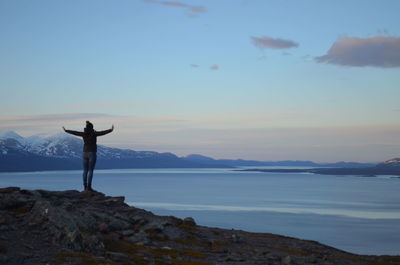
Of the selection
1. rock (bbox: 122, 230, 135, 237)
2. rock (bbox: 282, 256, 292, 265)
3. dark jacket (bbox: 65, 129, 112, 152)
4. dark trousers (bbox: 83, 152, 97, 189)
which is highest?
dark jacket (bbox: 65, 129, 112, 152)

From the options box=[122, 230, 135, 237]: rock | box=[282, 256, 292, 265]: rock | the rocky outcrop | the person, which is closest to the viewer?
the rocky outcrop

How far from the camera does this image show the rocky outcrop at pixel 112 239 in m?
21.8

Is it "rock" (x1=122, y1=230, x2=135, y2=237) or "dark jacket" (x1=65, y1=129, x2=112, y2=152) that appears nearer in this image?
"rock" (x1=122, y1=230, x2=135, y2=237)

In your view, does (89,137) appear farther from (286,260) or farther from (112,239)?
(286,260)

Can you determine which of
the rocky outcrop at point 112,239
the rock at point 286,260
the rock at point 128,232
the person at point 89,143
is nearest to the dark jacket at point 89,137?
the person at point 89,143

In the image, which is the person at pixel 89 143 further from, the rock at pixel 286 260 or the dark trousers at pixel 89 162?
the rock at pixel 286 260

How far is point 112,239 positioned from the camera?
26.0 meters

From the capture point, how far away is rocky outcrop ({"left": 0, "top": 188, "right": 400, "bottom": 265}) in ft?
71.7

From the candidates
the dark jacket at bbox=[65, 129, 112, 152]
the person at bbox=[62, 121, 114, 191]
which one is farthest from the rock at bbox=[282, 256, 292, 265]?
the dark jacket at bbox=[65, 129, 112, 152]

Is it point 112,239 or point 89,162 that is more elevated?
point 89,162

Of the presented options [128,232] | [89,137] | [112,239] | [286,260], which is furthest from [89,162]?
[286,260]

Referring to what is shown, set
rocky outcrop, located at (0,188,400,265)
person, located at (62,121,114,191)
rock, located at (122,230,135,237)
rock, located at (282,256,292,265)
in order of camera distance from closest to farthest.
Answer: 1. rocky outcrop, located at (0,188,400,265)
2. rock, located at (282,256,292,265)
3. rock, located at (122,230,135,237)
4. person, located at (62,121,114,191)

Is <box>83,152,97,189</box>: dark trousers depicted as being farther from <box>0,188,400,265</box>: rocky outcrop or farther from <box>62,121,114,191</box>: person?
<box>0,188,400,265</box>: rocky outcrop

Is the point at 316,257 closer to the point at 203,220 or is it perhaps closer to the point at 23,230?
the point at 23,230
